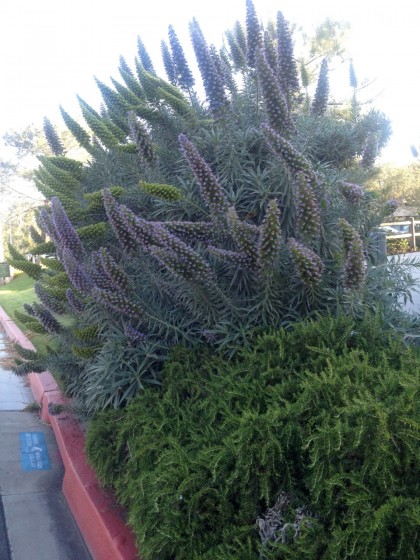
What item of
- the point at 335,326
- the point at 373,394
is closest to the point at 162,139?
the point at 335,326

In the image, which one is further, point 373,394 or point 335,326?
point 335,326

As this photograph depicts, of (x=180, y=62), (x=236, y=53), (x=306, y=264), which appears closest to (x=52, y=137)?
(x=180, y=62)

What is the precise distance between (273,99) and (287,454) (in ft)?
7.80

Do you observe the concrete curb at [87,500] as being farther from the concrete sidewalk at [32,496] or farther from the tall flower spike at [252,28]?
the tall flower spike at [252,28]

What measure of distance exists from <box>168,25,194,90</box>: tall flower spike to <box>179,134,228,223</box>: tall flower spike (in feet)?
5.32

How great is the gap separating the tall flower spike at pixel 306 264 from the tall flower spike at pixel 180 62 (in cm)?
241

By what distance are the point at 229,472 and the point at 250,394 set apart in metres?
0.54

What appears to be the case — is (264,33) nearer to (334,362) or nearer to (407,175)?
(334,362)

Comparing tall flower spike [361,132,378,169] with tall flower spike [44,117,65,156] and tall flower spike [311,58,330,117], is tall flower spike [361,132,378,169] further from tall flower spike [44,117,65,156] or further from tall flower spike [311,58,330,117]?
tall flower spike [44,117,65,156]

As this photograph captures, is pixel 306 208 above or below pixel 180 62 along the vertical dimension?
below

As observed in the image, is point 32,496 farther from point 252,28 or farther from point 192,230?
point 252,28

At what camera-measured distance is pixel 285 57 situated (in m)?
4.37

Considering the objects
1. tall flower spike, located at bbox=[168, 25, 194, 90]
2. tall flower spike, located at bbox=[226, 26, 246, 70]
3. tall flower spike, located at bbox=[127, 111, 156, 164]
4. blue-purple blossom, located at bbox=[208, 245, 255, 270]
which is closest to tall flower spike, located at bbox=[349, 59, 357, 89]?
tall flower spike, located at bbox=[226, 26, 246, 70]

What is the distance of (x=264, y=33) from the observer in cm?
463
